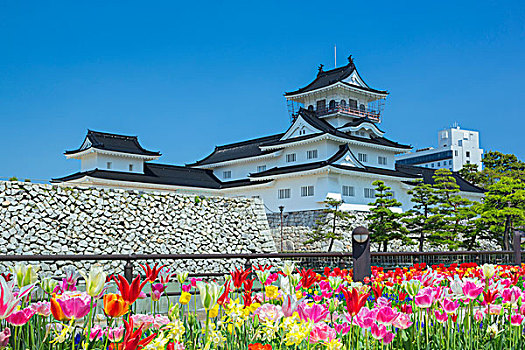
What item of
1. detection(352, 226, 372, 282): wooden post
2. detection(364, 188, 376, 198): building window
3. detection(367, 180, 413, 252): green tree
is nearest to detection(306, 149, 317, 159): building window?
detection(364, 188, 376, 198): building window

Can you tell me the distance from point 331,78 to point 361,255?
1108 inches

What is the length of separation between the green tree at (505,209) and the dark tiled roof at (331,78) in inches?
468

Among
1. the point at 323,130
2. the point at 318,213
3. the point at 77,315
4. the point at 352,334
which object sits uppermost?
the point at 323,130

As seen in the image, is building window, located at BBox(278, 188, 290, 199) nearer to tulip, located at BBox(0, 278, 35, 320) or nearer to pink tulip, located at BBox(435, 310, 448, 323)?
pink tulip, located at BBox(435, 310, 448, 323)

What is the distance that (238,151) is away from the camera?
33.5 meters

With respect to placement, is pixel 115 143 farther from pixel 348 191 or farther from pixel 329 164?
pixel 348 191

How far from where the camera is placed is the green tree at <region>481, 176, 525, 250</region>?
21281 millimetres

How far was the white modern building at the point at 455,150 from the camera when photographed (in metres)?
75.2

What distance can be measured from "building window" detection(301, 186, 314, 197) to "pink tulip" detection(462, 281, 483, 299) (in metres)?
23.9

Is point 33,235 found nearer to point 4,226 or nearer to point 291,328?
point 4,226

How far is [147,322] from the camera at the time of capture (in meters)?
1.89

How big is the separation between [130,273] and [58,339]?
4.46 meters

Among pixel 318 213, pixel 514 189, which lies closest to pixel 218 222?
pixel 318 213

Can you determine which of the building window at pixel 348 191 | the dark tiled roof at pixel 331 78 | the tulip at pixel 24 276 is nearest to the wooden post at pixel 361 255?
the tulip at pixel 24 276
